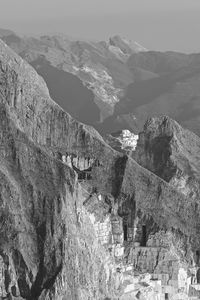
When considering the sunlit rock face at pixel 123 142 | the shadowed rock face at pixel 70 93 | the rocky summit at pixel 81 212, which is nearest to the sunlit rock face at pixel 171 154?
the rocky summit at pixel 81 212

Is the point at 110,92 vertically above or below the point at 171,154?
above

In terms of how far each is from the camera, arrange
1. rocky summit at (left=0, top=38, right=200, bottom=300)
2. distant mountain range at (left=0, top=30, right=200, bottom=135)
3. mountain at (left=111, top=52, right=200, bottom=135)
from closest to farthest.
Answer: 1. rocky summit at (left=0, top=38, right=200, bottom=300)
2. distant mountain range at (left=0, top=30, right=200, bottom=135)
3. mountain at (left=111, top=52, right=200, bottom=135)

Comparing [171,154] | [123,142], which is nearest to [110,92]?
[123,142]

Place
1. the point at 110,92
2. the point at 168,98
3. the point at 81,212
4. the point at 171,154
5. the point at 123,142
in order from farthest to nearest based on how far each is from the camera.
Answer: the point at 110,92 → the point at 168,98 → the point at 123,142 → the point at 171,154 → the point at 81,212

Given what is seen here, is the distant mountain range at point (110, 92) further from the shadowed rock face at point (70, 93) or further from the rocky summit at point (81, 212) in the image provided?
the rocky summit at point (81, 212)

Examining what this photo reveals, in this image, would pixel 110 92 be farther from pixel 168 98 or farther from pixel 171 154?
pixel 171 154

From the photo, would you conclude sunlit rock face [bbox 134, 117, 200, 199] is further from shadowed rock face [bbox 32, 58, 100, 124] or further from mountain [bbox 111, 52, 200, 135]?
shadowed rock face [bbox 32, 58, 100, 124]

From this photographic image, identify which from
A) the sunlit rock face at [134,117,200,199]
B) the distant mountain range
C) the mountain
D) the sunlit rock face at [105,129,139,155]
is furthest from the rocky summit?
the mountain

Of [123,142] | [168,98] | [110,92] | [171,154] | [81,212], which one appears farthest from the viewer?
[110,92]

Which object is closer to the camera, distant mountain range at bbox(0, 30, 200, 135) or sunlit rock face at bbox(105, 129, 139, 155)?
sunlit rock face at bbox(105, 129, 139, 155)
